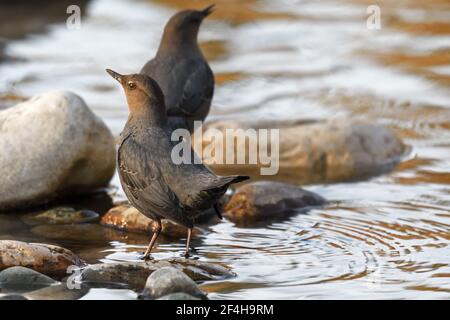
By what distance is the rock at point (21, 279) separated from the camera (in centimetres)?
614

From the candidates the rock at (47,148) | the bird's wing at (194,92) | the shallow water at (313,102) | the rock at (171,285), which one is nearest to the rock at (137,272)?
the shallow water at (313,102)

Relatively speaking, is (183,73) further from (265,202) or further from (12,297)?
(12,297)

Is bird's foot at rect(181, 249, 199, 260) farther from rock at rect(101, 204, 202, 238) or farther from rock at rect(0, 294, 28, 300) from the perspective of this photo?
rock at rect(0, 294, 28, 300)

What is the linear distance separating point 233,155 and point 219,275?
334 centimetres

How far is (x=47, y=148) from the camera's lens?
27.2 feet

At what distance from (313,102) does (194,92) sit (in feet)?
10.9

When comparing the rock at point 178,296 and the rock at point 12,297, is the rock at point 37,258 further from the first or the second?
the rock at point 178,296

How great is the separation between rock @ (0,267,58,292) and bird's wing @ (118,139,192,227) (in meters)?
0.94

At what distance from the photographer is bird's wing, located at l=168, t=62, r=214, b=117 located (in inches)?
345

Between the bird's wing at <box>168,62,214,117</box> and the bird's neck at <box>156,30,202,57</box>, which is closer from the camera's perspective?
Answer: the bird's wing at <box>168,62,214,117</box>

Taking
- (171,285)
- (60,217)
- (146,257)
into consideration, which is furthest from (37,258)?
(60,217)

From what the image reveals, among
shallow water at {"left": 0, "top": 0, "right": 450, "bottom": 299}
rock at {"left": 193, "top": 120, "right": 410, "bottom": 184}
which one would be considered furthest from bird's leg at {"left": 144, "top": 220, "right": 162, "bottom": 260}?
rock at {"left": 193, "top": 120, "right": 410, "bottom": 184}

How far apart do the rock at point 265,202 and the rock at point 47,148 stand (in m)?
1.21
